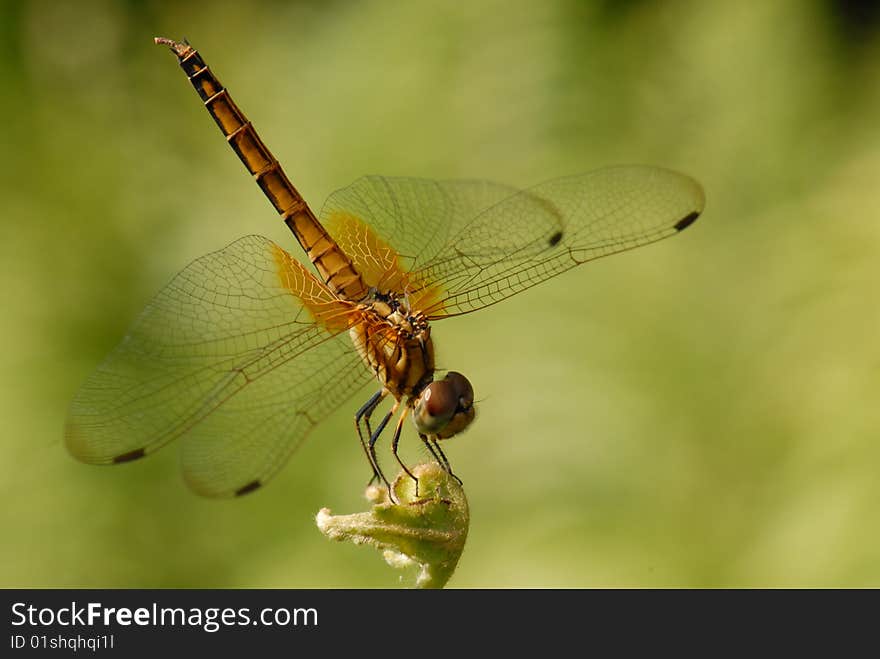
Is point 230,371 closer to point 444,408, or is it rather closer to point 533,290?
point 444,408

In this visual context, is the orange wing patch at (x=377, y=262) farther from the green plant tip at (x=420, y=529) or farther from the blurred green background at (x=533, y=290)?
the green plant tip at (x=420, y=529)

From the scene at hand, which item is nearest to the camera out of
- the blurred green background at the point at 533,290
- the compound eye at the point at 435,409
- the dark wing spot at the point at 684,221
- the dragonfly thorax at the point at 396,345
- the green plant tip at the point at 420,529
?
the green plant tip at the point at 420,529

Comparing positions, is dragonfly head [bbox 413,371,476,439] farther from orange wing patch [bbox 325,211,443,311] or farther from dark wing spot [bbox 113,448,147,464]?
dark wing spot [bbox 113,448,147,464]

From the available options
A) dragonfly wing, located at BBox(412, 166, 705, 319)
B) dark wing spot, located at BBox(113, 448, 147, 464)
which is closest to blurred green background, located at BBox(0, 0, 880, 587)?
dragonfly wing, located at BBox(412, 166, 705, 319)

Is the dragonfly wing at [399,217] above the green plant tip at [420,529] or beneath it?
above

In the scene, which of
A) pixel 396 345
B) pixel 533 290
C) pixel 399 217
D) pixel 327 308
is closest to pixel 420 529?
pixel 396 345

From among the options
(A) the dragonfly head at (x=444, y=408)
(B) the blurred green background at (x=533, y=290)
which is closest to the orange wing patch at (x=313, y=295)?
(A) the dragonfly head at (x=444, y=408)
